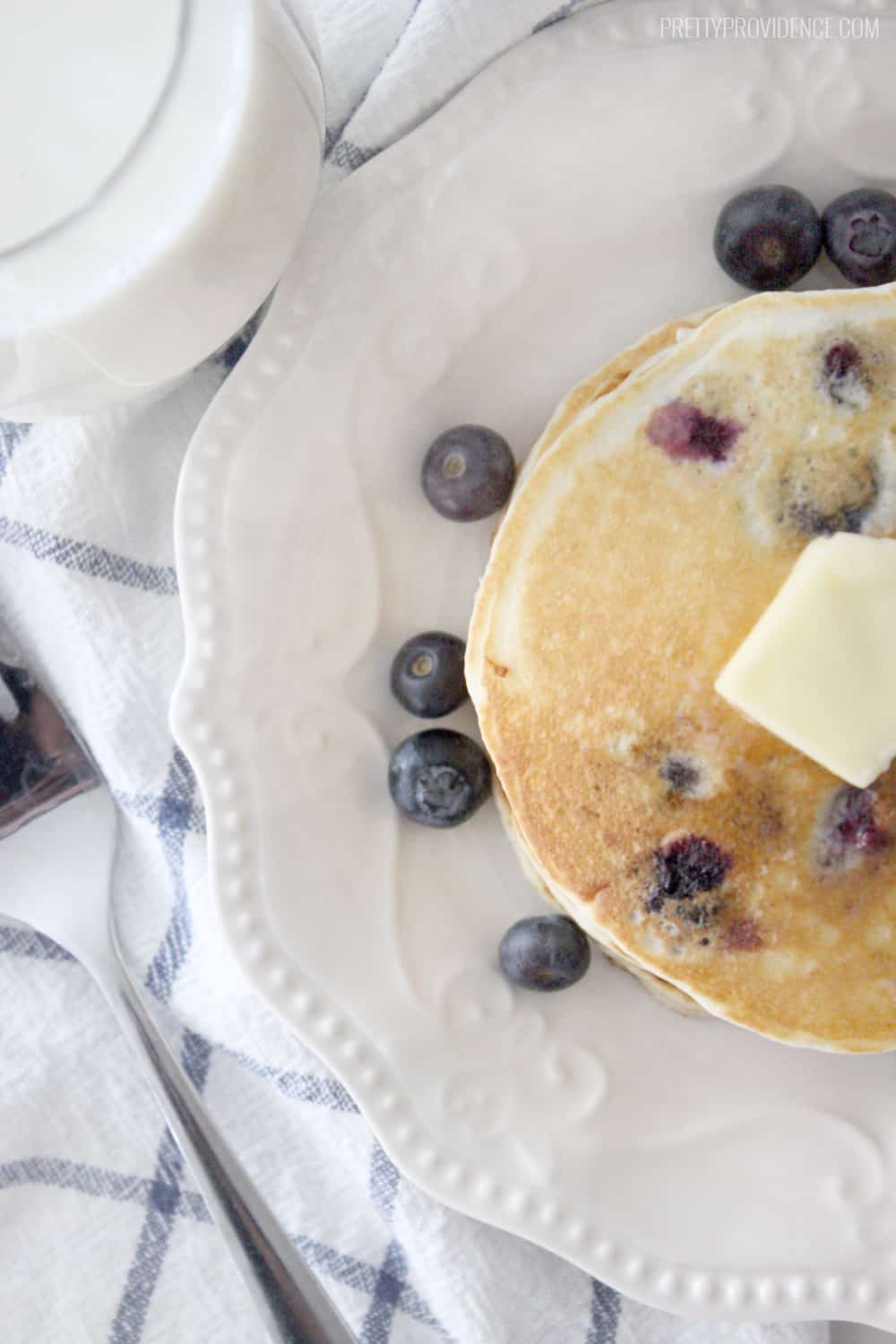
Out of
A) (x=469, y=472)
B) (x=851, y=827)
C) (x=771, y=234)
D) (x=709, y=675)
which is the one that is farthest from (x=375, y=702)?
(x=771, y=234)

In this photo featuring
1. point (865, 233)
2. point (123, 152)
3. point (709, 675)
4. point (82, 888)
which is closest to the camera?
point (123, 152)

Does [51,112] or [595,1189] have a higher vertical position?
[51,112]

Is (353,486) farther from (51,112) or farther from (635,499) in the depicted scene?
(51,112)

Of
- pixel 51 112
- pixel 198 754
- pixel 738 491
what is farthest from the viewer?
pixel 198 754

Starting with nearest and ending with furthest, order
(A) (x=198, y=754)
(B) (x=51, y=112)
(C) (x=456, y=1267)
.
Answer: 1. (B) (x=51, y=112)
2. (A) (x=198, y=754)
3. (C) (x=456, y=1267)

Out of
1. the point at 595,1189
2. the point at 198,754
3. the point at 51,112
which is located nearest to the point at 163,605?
the point at 198,754

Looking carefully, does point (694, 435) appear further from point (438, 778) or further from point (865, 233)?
point (438, 778)
